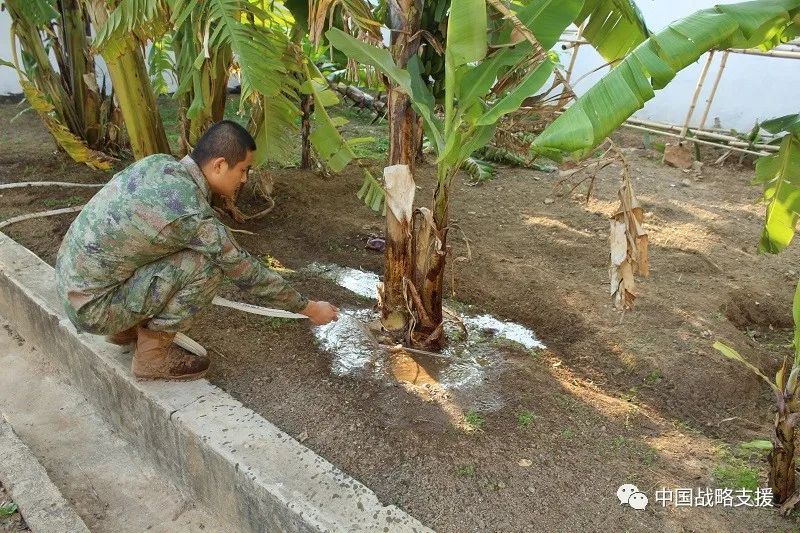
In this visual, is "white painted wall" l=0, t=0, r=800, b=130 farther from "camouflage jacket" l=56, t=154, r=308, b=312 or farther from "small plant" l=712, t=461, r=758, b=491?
"camouflage jacket" l=56, t=154, r=308, b=312

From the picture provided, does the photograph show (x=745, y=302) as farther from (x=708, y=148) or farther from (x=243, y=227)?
(x=708, y=148)

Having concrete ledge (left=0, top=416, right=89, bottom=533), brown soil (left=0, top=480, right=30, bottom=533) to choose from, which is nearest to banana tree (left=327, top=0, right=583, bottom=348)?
concrete ledge (left=0, top=416, right=89, bottom=533)

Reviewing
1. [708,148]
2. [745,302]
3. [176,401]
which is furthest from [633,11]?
[708,148]

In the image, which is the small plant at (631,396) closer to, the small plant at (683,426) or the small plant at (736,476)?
the small plant at (683,426)

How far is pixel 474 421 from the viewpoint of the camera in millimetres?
2578

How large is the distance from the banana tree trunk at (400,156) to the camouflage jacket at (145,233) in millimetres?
672

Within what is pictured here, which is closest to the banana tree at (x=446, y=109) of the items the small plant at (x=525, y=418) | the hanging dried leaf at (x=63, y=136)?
the small plant at (x=525, y=418)

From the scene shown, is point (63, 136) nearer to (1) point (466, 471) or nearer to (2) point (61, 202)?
(2) point (61, 202)

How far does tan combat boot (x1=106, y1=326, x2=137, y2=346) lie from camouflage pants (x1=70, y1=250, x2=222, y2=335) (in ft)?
0.47

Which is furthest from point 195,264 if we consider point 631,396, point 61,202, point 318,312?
point 61,202

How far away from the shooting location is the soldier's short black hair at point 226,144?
2525 millimetres

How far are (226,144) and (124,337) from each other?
3.46 feet

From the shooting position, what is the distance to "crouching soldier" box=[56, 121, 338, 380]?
2471 millimetres

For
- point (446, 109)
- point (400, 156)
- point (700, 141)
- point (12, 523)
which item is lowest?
point (12, 523)
